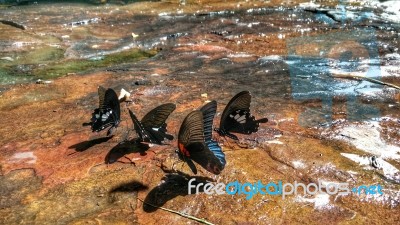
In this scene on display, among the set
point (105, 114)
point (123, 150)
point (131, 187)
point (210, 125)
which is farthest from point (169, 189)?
point (105, 114)

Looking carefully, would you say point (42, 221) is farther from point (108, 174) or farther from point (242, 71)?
point (242, 71)

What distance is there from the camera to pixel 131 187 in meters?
3.03

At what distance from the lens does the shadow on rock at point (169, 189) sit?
112 inches

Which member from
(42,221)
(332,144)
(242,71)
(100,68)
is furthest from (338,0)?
(42,221)

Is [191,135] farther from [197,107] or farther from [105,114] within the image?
[197,107]

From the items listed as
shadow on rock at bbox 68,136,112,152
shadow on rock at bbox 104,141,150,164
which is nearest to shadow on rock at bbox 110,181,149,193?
shadow on rock at bbox 104,141,150,164

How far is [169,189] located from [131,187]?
11.4 inches

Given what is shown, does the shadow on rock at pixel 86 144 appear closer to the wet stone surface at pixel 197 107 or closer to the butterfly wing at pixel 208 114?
the wet stone surface at pixel 197 107

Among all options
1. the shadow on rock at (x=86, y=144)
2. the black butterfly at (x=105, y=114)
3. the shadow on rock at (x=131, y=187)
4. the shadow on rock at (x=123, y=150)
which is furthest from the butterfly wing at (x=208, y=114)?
the shadow on rock at (x=86, y=144)

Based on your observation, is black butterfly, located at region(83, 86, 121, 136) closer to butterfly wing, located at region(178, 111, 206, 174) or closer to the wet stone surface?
the wet stone surface

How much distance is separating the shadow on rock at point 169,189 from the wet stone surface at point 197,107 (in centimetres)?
1

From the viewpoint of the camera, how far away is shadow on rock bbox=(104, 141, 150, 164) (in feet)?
11.1

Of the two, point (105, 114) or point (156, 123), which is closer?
point (156, 123)

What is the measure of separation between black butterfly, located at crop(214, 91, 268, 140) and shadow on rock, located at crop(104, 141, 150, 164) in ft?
2.20
